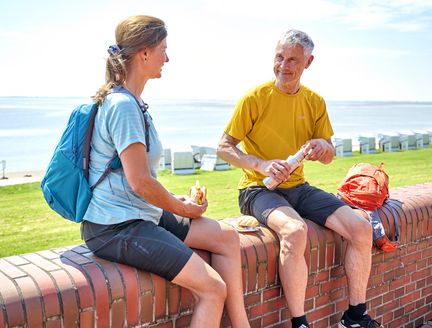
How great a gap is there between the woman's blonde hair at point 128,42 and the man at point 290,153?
1085mm

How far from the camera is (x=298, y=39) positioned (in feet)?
12.0

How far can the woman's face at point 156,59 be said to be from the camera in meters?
2.71

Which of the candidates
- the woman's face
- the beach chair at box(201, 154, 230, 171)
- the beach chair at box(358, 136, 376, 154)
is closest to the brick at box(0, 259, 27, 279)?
the woman's face

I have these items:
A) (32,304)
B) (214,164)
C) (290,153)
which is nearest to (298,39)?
(290,153)

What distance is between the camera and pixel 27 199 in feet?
29.2

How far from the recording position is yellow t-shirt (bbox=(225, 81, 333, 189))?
3.65 meters

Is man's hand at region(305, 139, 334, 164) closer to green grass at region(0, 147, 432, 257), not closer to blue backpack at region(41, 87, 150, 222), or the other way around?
blue backpack at region(41, 87, 150, 222)

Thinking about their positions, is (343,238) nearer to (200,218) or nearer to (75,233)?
(200,218)

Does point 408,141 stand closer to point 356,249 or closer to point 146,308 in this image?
point 356,249

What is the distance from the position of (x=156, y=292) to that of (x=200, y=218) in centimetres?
47

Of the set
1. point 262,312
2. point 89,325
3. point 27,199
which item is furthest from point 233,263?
point 27,199

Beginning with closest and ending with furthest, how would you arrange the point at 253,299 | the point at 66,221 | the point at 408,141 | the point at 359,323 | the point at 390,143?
the point at 253,299, the point at 359,323, the point at 66,221, the point at 390,143, the point at 408,141

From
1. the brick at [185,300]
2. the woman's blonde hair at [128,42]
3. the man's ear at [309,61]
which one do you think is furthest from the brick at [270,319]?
the man's ear at [309,61]

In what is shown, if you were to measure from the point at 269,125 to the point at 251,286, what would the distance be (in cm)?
113
